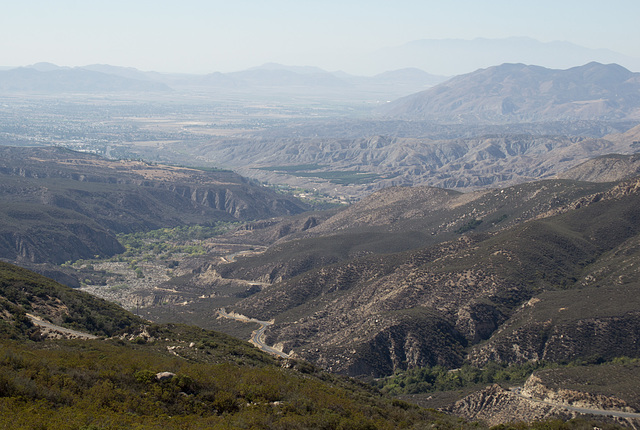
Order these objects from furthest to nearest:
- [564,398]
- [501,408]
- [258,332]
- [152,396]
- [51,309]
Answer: [258,332] → [51,309] → [501,408] → [564,398] → [152,396]

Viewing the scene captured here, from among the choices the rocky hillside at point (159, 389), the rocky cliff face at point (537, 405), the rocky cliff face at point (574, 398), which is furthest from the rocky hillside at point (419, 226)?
the rocky hillside at point (159, 389)

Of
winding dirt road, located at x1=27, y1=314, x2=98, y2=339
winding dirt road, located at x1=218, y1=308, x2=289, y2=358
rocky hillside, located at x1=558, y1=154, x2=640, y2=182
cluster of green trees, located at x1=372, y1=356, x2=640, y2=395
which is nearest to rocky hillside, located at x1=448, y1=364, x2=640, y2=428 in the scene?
cluster of green trees, located at x1=372, y1=356, x2=640, y2=395

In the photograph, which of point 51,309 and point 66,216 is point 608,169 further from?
point 51,309

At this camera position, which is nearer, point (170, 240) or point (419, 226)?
point (419, 226)

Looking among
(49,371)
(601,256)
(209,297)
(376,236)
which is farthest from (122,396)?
(376,236)

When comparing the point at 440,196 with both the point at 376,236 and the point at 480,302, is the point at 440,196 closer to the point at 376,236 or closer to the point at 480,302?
the point at 376,236

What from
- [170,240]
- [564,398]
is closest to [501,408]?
[564,398]

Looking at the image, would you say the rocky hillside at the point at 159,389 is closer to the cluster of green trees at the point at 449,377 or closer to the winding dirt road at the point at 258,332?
the cluster of green trees at the point at 449,377

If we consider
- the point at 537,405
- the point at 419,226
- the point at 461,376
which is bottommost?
the point at 461,376

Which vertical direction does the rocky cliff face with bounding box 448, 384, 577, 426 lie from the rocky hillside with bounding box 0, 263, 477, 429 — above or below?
below

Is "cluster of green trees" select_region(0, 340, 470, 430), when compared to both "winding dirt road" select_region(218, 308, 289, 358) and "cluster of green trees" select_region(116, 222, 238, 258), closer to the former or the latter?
"winding dirt road" select_region(218, 308, 289, 358)
